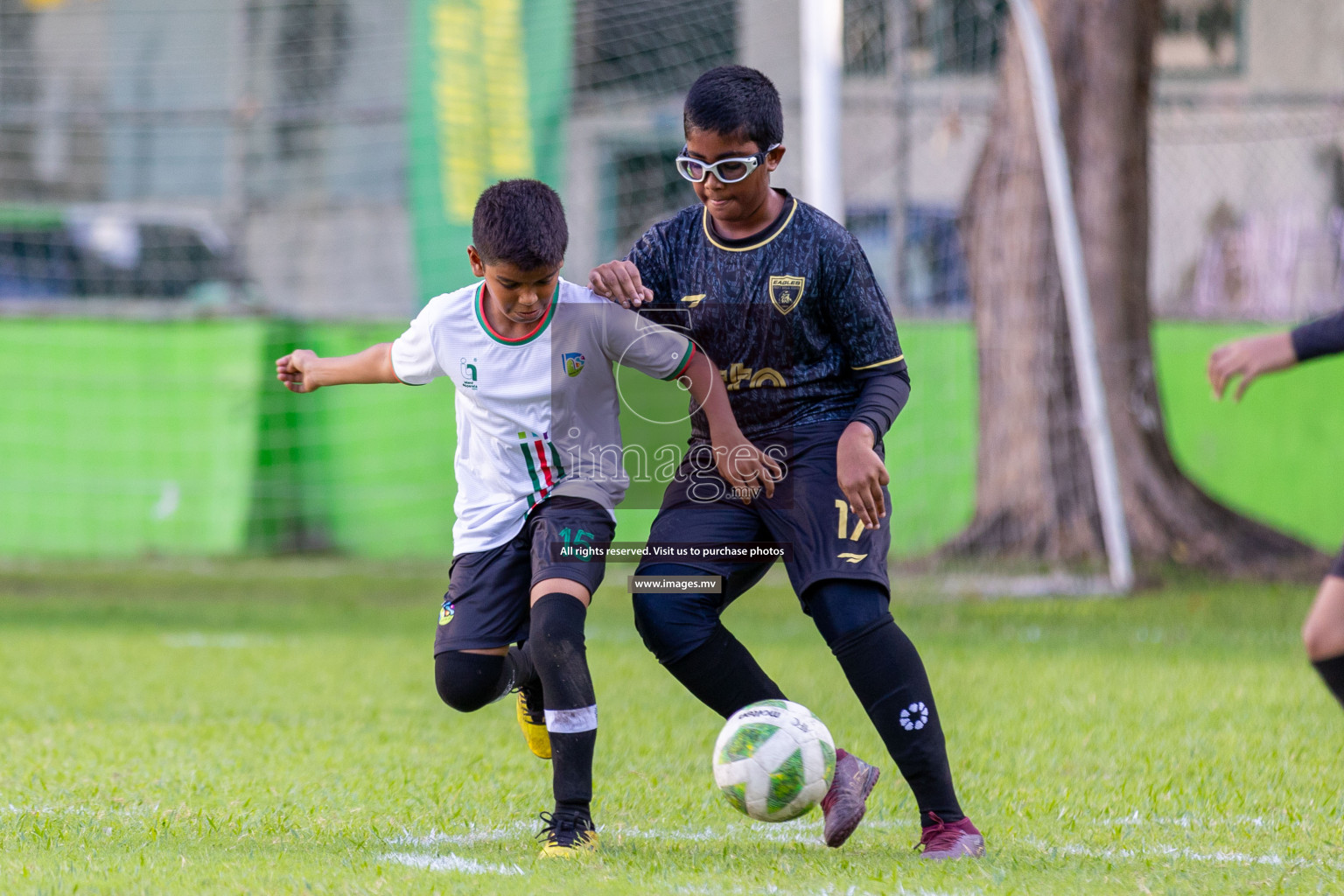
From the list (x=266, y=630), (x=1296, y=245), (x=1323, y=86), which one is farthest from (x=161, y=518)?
(x=1323, y=86)

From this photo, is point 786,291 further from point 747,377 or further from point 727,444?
point 727,444

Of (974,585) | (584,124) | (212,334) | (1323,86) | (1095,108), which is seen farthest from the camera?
(1323,86)

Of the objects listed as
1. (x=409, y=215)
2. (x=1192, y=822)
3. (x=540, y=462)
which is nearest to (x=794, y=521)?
(x=540, y=462)

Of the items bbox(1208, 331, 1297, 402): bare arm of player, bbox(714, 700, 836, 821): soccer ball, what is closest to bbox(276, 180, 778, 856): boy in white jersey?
bbox(714, 700, 836, 821): soccer ball

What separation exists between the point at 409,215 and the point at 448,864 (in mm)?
9123

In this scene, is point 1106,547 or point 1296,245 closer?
point 1106,547

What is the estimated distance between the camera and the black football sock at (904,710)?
338 centimetres

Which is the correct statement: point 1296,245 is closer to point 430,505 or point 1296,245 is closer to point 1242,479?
point 1242,479

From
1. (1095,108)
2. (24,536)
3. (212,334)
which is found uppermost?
(1095,108)

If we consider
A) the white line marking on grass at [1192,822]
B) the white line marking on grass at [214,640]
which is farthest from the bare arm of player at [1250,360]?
the white line marking on grass at [214,640]

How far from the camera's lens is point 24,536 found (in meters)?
12.3

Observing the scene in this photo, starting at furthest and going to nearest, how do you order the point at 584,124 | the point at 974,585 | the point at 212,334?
the point at 212,334, the point at 584,124, the point at 974,585

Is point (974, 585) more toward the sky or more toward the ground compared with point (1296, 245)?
more toward the ground

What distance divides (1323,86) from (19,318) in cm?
1179
